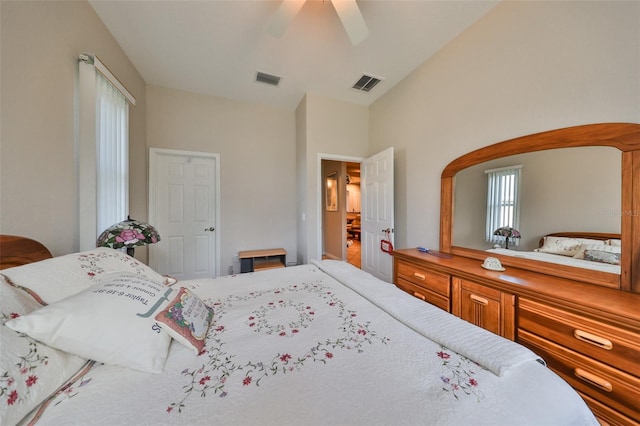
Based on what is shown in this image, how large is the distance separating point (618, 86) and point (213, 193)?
3.92 m

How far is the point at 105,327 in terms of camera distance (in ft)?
2.21

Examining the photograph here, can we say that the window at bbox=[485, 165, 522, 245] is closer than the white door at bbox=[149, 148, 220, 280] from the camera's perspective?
Yes

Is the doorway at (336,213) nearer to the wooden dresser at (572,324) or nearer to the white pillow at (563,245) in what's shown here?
the wooden dresser at (572,324)

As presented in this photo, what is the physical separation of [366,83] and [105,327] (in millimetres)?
3326

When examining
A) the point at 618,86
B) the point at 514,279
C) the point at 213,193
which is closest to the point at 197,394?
the point at 514,279

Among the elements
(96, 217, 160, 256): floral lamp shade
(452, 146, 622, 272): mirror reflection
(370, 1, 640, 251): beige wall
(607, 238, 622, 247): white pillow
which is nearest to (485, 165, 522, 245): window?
(452, 146, 622, 272): mirror reflection

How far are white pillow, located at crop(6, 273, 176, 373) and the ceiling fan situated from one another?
199 cm

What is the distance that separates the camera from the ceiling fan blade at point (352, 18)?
1479mm

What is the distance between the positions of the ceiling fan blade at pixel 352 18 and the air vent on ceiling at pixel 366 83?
1078 millimetres

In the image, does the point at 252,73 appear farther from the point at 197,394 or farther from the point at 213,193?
the point at 197,394

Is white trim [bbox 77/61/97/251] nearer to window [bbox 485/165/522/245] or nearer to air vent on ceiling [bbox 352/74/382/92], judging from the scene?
air vent on ceiling [bbox 352/74/382/92]

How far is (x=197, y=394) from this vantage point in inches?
23.4

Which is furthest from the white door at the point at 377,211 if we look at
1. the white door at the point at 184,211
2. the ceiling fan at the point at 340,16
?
the white door at the point at 184,211

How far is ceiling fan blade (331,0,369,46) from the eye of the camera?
1479 mm
